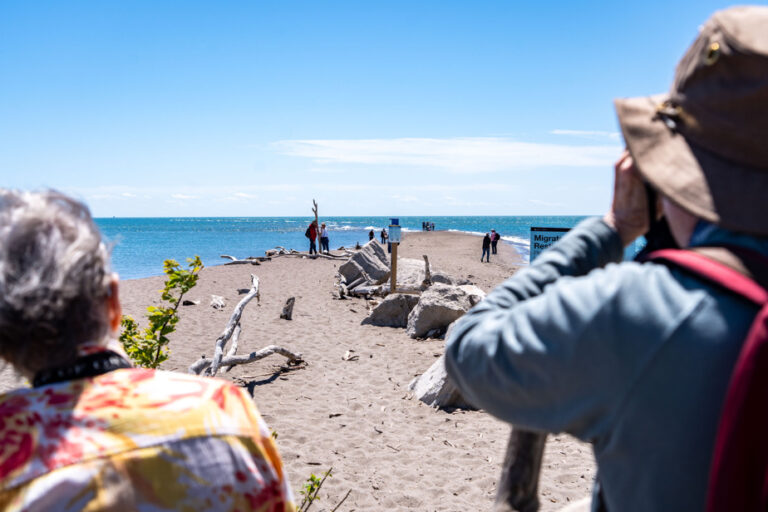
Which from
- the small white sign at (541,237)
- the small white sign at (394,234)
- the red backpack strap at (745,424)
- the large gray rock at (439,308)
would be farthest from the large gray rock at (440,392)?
the red backpack strap at (745,424)

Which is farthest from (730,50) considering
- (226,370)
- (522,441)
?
(226,370)

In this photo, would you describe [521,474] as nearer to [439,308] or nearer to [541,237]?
[541,237]

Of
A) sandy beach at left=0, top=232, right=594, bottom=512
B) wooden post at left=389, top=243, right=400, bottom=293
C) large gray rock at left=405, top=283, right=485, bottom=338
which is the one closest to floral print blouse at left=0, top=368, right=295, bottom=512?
sandy beach at left=0, top=232, right=594, bottom=512

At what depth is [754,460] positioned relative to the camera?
734mm

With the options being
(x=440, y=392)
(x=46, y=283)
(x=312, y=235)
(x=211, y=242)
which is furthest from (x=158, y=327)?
(x=211, y=242)

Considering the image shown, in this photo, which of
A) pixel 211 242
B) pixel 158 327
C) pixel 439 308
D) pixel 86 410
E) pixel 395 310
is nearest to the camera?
pixel 86 410

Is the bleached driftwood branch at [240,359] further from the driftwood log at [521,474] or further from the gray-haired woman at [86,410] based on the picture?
the driftwood log at [521,474]

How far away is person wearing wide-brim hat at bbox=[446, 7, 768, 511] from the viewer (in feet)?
2.55

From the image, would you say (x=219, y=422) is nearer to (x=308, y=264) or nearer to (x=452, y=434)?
(x=452, y=434)

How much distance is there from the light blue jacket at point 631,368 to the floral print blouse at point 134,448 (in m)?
0.58

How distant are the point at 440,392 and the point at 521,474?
17.9ft

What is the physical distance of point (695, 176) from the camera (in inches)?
33.5

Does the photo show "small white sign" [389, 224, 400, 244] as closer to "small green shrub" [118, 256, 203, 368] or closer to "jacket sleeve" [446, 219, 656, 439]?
"small green shrub" [118, 256, 203, 368]

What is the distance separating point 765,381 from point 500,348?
35 centimetres
